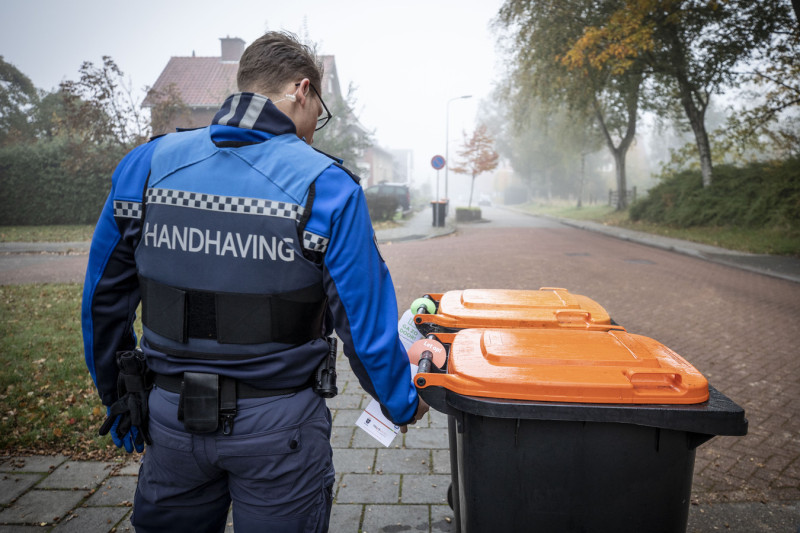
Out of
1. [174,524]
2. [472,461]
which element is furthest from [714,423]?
[174,524]

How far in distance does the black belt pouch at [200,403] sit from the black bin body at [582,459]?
64 centimetres

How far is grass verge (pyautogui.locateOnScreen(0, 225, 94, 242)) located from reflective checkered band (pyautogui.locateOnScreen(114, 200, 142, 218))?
16.6 metres

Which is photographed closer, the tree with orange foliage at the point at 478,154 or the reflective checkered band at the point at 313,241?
the reflective checkered band at the point at 313,241

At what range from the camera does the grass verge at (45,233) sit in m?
15.8

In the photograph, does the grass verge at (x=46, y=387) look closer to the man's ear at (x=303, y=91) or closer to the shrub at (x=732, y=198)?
the man's ear at (x=303, y=91)

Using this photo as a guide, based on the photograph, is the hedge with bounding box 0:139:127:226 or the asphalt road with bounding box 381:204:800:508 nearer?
the asphalt road with bounding box 381:204:800:508

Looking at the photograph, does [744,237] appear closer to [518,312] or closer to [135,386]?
[518,312]

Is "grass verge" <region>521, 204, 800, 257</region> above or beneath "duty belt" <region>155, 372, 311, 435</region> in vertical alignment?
beneath

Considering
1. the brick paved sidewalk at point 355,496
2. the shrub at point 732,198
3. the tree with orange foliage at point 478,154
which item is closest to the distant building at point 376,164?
the tree with orange foliage at point 478,154

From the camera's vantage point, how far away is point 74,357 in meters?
5.11

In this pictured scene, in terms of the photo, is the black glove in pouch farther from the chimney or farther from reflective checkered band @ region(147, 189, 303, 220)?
the chimney

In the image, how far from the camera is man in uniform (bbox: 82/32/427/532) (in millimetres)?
1401

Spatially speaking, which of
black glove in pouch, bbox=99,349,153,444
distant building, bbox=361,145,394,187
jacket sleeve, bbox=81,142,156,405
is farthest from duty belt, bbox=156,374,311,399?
distant building, bbox=361,145,394,187

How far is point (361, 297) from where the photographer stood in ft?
4.70
